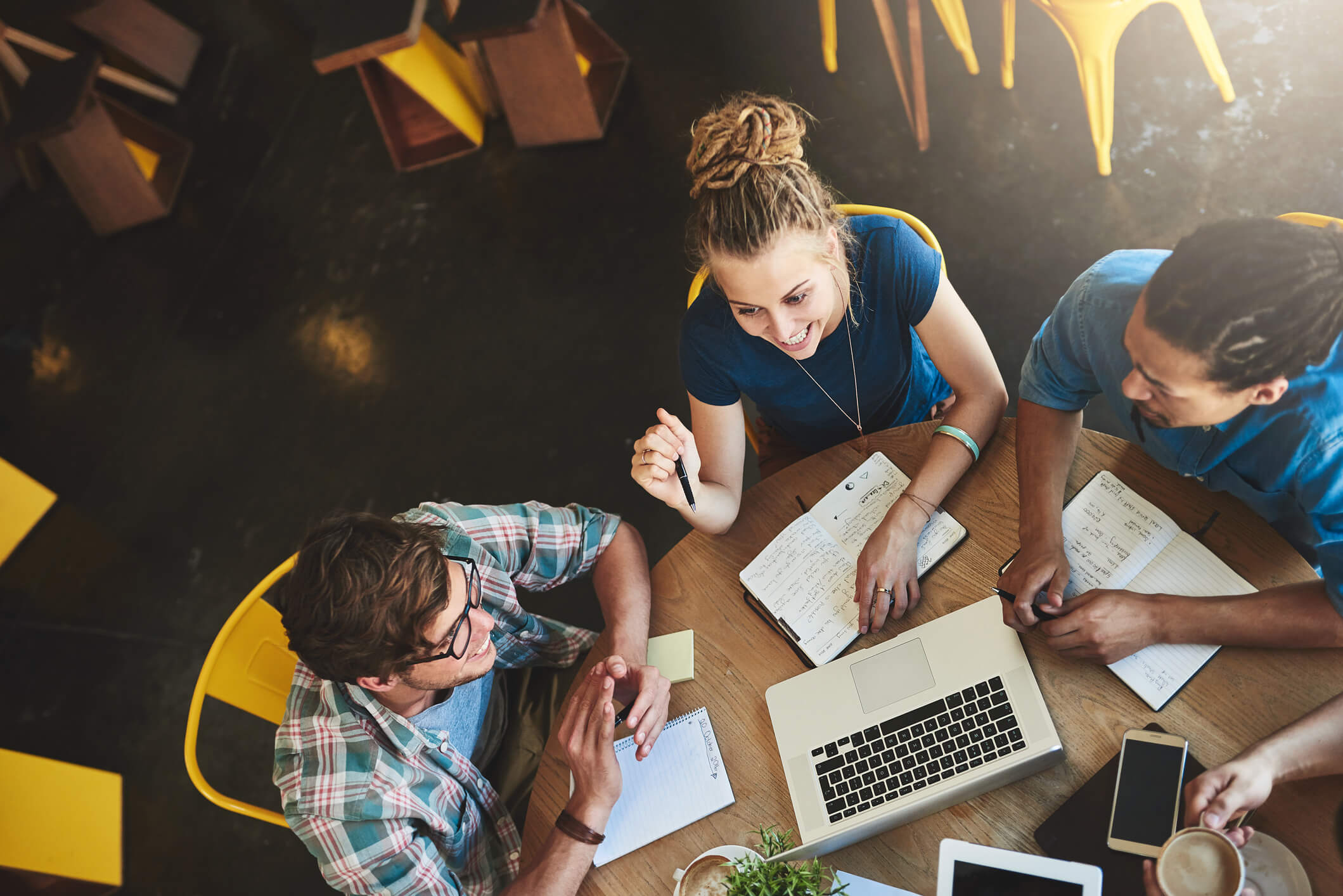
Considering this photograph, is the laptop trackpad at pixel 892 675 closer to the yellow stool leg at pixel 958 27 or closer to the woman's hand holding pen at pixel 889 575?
the woman's hand holding pen at pixel 889 575

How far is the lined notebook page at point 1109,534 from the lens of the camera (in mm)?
1295

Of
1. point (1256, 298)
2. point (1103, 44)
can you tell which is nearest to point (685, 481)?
point (1256, 298)

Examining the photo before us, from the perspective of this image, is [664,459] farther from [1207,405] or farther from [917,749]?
[1207,405]

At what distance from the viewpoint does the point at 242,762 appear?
8.33ft

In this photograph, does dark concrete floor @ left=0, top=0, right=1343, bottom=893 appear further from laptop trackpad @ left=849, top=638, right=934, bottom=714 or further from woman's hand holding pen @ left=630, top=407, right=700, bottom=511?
laptop trackpad @ left=849, top=638, right=934, bottom=714

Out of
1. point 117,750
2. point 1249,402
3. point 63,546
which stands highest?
point 1249,402

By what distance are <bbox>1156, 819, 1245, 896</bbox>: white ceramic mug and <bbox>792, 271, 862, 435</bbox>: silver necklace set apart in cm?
96

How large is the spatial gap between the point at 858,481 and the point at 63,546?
3161 mm

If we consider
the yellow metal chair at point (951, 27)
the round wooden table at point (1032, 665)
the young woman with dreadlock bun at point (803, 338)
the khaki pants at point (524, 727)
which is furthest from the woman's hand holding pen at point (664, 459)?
the yellow metal chair at point (951, 27)

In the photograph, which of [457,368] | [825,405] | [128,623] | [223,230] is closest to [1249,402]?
[825,405]

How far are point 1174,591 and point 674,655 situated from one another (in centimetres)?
79

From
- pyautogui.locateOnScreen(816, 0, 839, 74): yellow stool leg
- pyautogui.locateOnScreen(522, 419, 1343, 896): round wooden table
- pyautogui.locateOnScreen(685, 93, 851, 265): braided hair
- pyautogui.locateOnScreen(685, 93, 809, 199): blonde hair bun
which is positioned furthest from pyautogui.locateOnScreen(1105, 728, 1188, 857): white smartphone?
pyautogui.locateOnScreen(816, 0, 839, 74): yellow stool leg

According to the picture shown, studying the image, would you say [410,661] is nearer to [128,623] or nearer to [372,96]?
[128,623]

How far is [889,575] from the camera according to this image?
1352mm
